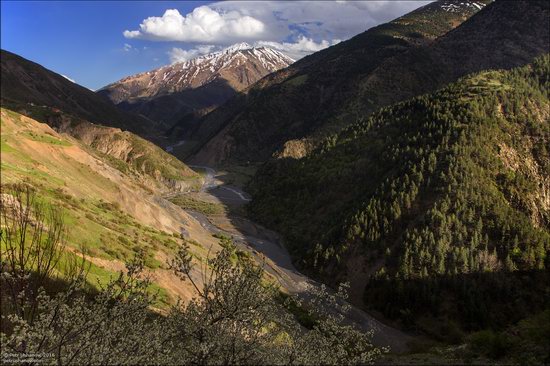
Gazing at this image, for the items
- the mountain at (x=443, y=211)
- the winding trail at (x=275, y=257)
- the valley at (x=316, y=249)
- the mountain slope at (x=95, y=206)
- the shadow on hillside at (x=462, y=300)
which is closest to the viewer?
the valley at (x=316, y=249)

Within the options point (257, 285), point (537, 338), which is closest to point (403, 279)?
point (537, 338)

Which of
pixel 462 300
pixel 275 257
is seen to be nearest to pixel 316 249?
pixel 275 257

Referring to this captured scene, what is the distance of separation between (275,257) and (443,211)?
1224 inches

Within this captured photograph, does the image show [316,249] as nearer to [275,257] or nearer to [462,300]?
[275,257]

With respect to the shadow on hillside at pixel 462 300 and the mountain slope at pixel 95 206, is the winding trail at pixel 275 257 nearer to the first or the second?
the shadow on hillside at pixel 462 300

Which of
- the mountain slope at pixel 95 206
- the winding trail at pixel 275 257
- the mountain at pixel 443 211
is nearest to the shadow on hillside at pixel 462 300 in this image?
the mountain at pixel 443 211

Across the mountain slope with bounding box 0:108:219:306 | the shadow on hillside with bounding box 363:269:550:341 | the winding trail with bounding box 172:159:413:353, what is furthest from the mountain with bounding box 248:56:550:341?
the mountain slope with bounding box 0:108:219:306

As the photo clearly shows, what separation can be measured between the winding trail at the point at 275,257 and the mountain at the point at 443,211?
2.82 m

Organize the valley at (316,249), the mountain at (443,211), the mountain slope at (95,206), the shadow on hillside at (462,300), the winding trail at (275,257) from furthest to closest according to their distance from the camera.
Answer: the mountain at (443,211) < the shadow on hillside at (462,300) < the winding trail at (275,257) < the mountain slope at (95,206) < the valley at (316,249)

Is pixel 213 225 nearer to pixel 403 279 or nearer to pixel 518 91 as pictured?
pixel 403 279

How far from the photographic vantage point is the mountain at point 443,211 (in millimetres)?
55281

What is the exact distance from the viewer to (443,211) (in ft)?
209

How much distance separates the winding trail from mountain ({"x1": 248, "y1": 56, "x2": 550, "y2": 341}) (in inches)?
111

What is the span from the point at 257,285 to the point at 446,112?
275 ft
